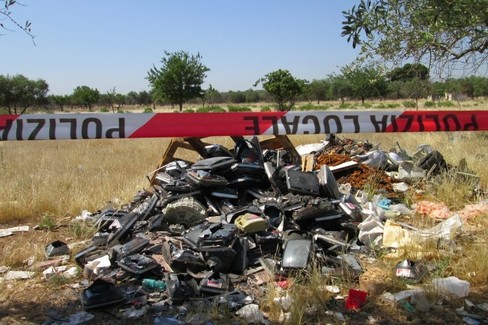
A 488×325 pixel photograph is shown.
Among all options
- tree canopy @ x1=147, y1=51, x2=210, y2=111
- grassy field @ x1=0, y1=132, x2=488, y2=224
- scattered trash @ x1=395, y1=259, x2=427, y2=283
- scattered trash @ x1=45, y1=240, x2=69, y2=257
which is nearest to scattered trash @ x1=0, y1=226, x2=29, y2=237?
grassy field @ x1=0, y1=132, x2=488, y2=224

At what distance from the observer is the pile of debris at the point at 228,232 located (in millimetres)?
3635

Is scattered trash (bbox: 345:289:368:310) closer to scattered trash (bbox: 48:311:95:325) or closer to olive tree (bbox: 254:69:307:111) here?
scattered trash (bbox: 48:311:95:325)

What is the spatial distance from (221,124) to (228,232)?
1.07 metres

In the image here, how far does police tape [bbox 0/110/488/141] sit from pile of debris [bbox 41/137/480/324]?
93 centimetres

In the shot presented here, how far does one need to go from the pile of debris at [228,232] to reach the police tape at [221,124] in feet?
3.04

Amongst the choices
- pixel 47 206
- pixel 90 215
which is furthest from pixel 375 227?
pixel 47 206

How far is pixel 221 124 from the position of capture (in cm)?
430

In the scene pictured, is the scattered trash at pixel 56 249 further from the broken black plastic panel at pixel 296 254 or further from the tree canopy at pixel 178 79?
the tree canopy at pixel 178 79

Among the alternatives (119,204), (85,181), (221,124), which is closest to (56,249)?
(119,204)

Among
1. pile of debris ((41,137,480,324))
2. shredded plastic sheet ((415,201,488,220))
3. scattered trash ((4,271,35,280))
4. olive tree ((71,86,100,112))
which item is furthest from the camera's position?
olive tree ((71,86,100,112))

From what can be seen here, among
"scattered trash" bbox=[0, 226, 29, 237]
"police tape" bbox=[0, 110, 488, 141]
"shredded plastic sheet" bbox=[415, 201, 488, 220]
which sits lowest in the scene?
"scattered trash" bbox=[0, 226, 29, 237]

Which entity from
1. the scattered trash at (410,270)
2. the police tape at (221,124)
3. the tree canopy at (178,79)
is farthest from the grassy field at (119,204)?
the tree canopy at (178,79)

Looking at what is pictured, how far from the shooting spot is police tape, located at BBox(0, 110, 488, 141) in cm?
396

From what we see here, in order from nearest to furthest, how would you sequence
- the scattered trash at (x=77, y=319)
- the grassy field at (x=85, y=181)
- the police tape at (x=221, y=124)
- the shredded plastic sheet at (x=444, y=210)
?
1. the scattered trash at (x=77, y=319)
2. the police tape at (x=221, y=124)
3. the shredded plastic sheet at (x=444, y=210)
4. the grassy field at (x=85, y=181)
